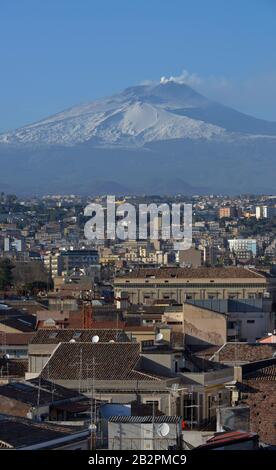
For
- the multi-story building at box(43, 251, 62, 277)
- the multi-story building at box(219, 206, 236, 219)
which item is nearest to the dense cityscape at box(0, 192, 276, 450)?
the multi-story building at box(43, 251, 62, 277)

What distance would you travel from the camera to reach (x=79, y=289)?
58.6 metres

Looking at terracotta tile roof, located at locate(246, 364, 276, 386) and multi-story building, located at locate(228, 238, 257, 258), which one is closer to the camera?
terracotta tile roof, located at locate(246, 364, 276, 386)

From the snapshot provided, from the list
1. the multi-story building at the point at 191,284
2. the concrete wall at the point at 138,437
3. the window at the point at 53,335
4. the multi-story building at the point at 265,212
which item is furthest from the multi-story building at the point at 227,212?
the concrete wall at the point at 138,437

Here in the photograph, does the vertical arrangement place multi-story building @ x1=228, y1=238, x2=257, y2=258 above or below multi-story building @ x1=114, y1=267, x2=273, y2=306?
above

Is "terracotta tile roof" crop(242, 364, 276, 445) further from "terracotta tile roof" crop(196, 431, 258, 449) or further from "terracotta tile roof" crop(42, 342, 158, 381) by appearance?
"terracotta tile roof" crop(196, 431, 258, 449)

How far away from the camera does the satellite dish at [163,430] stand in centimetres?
1273

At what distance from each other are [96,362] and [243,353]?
4.02 m

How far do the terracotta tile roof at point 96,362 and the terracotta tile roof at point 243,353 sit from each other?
8.48 ft

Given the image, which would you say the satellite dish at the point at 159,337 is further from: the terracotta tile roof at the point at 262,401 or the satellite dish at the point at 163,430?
the satellite dish at the point at 163,430

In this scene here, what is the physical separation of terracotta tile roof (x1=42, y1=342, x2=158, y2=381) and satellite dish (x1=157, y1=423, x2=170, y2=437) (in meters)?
7.21

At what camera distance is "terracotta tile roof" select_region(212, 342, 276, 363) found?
2397 centimetres

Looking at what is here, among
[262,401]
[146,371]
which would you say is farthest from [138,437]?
[146,371]

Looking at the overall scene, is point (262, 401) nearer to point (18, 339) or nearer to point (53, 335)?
point (53, 335)
